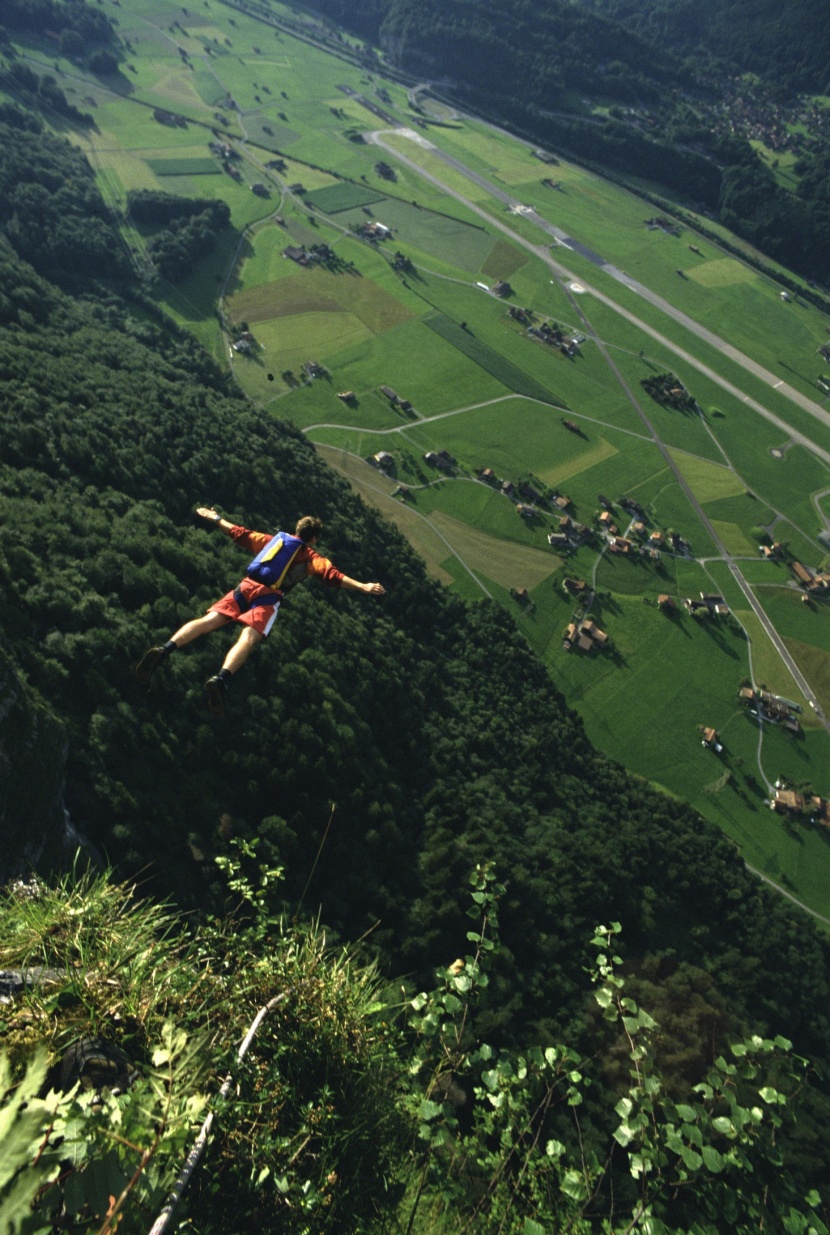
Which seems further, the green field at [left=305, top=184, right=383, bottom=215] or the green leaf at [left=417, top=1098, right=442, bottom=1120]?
the green field at [left=305, top=184, right=383, bottom=215]

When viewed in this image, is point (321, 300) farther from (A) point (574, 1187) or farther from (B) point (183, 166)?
(A) point (574, 1187)

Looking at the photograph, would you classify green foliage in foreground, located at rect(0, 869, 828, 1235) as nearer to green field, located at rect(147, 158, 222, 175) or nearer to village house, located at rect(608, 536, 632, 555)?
village house, located at rect(608, 536, 632, 555)

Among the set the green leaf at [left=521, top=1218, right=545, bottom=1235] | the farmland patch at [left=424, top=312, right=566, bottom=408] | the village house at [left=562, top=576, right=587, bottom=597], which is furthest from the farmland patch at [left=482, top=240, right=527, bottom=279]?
the green leaf at [left=521, top=1218, right=545, bottom=1235]

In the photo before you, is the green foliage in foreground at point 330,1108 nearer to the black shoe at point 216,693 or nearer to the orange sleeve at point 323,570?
the black shoe at point 216,693

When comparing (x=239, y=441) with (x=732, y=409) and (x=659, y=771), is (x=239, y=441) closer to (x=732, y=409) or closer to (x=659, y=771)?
→ (x=659, y=771)

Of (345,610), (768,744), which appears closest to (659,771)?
(768,744)

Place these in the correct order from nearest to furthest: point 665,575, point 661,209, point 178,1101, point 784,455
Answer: point 178,1101, point 665,575, point 784,455, point 661,209

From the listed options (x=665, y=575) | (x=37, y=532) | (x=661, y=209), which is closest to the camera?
(x=37, y=532)
